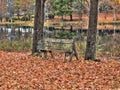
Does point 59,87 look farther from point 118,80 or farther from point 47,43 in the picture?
point 47,43

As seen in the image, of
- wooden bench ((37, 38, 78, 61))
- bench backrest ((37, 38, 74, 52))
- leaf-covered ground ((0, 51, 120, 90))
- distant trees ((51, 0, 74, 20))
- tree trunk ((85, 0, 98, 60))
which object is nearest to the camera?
leaf-covered ground ((0, 51, 120, 90))

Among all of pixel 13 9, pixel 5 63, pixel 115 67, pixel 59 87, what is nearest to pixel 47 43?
pixel 5 63

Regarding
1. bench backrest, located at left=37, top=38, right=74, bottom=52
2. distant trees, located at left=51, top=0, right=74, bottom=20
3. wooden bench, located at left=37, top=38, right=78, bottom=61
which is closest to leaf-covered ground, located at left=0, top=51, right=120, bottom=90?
wooden bench, located at left=37, top=38, right=78, bottom=61

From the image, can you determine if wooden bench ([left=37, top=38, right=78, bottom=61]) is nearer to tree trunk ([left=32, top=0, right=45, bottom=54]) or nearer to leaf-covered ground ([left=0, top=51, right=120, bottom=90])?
tree trunk ([left=32, top=0, right=45, bottom=54])

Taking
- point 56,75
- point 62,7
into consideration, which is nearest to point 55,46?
point 56,75

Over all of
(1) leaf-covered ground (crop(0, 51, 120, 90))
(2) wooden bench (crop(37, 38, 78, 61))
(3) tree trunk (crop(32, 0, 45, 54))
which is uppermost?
(3) tree trunk (crop(32, 0, 45, 54))

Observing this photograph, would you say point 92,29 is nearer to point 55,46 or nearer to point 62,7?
point 55,46

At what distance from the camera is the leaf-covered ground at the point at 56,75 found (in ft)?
34.7

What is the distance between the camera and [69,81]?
11344mm

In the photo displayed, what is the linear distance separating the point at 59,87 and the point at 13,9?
69735 millimetres

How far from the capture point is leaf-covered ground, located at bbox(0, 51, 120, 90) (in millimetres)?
10570

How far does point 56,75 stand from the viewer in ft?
40.7

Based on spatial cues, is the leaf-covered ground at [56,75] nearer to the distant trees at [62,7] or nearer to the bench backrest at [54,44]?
the bench backrest at [54,44]

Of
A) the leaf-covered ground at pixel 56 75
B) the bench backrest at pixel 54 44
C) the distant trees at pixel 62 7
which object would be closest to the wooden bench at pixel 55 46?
the bench backrest at pixel 54 44
